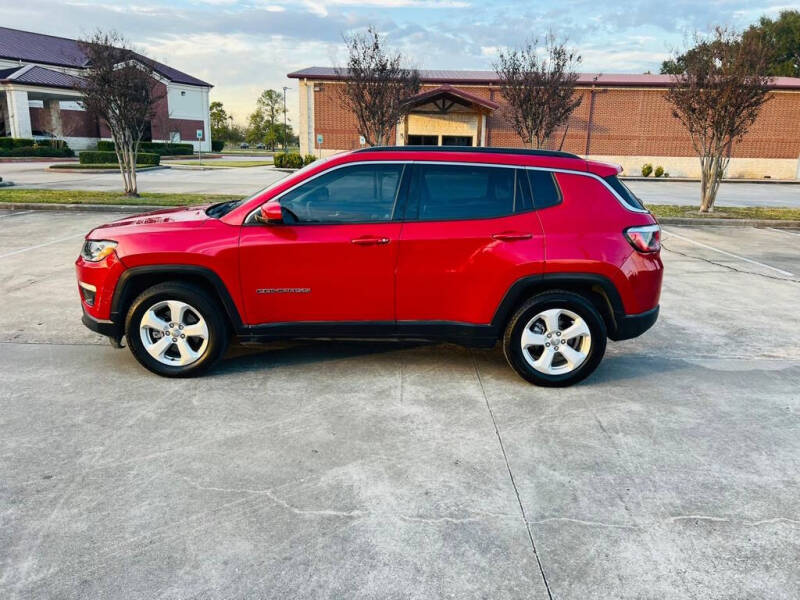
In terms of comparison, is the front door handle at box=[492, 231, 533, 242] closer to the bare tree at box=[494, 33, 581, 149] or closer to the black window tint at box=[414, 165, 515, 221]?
the black window tint at box=[414, 165, 515, 221]

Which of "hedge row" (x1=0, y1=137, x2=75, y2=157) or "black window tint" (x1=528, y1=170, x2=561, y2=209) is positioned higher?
"hedge row" (x1=0, y1=137, x2=75, y2=157)

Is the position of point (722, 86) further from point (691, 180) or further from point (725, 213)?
point (691, 180)

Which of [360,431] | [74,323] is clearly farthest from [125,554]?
[74,323]

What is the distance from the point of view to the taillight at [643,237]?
470cm

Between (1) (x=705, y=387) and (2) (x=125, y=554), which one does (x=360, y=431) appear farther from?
(1) (x=705, y=387)

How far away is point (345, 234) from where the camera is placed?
4645 millimetres

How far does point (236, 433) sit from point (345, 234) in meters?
1.66

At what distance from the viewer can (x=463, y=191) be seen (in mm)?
4750

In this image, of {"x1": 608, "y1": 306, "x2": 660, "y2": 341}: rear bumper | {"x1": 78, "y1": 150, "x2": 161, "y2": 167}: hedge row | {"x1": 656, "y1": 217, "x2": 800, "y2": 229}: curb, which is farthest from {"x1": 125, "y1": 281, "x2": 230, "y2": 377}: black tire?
{"x1": 78, "y1": 150, "x2": 161, "y2": 167}: hedge row

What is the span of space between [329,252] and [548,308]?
1754 mm

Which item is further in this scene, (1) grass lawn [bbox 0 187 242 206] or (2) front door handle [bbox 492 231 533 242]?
(1) grass lawn [bbox 0 187 242 206]

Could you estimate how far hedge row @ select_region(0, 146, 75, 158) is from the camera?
4068 centimetres

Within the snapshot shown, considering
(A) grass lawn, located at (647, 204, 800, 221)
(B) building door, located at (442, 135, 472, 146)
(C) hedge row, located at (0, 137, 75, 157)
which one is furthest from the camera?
(C) hedge row, located at (0, 137, 75, 157)

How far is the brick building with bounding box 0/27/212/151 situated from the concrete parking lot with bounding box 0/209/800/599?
145ft
